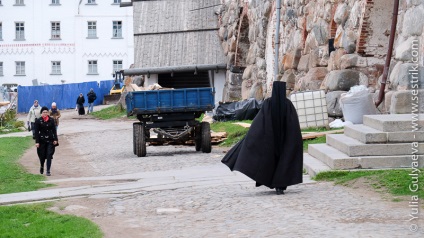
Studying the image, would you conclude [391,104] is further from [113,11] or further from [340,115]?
[113,11]

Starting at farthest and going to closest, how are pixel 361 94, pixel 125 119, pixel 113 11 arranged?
pixel 113 11 → pixel 125 119 → pixel 361 94

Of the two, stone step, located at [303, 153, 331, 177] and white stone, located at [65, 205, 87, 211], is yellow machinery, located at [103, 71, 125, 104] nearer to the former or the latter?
stone step, located at [303, 153, 331, 177]

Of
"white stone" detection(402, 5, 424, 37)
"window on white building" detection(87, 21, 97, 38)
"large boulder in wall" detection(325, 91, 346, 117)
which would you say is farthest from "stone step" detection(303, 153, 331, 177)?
"window on white building" detection(87, 21, 97, 38)

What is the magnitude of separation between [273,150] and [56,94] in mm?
52929

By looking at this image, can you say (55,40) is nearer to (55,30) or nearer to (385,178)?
(55,30)

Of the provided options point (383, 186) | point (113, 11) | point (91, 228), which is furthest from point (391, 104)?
point (113, 11)

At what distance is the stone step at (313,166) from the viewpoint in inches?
585

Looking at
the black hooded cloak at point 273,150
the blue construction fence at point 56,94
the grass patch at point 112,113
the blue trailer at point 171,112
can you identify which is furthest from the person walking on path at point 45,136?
the blue construction fence at point 56,94

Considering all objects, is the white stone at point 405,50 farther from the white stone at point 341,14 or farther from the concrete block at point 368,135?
the white stone at point 341,14

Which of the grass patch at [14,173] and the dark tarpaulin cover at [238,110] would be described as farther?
the dark tarpaulin cover at [238,110]

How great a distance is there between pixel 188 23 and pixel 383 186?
1179 inches

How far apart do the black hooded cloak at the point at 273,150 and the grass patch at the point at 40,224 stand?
253cm

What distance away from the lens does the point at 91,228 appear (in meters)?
11.1

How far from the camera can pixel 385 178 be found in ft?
43.5
